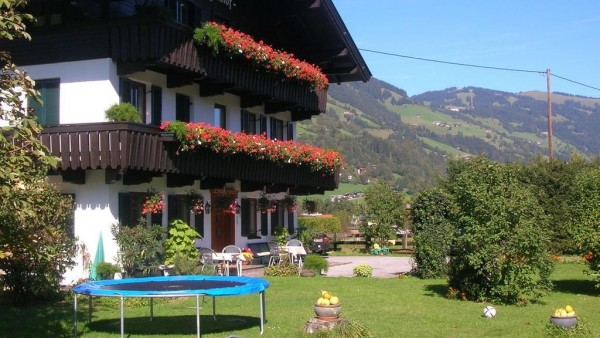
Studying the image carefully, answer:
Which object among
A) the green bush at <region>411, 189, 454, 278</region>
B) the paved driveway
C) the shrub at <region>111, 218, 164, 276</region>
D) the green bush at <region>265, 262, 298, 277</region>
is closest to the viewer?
the shrub at <region>111, 218, 164, 276</region>

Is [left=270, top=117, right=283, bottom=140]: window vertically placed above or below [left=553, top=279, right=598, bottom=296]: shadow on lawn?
above

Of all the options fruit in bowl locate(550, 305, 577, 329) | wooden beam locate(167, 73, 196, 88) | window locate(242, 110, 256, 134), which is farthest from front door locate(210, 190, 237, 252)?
fruit in bowl locate(550, 305, 577, 329)

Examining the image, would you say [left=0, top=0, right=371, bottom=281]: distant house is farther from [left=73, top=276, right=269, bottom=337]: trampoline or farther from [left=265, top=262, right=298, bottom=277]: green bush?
[left=73, top=276, right=269, bottom=337]: trampoline

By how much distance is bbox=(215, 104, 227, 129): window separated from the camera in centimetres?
2553

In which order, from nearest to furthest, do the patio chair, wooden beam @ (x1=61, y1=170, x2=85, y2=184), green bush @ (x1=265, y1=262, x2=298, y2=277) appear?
wooden beam @ (x1=61, y1=170, x2=85, y2=184), the patio chair, green bush @ (x1=265, y1=262, x2=298, y2=277)

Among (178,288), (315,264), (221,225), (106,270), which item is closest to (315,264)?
(315,264)

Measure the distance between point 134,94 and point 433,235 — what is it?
9.02 meters

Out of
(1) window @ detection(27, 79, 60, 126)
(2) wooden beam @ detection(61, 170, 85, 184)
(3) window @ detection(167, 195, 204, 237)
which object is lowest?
(3) window @ detection(167, 195, 204, 237)

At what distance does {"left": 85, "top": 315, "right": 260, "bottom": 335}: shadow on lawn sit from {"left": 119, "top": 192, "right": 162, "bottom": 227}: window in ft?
19.7

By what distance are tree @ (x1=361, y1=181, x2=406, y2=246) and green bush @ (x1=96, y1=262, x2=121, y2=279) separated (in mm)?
23857

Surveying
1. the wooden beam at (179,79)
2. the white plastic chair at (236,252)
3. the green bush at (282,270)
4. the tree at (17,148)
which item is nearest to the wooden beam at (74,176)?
the wooden beam at (179,79)

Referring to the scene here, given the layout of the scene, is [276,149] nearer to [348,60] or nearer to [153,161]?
[153,161]

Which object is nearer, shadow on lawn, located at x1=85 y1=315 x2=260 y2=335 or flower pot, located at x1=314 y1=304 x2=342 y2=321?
flower pot, located at x1=314 y1=304 x2=342 y2=321

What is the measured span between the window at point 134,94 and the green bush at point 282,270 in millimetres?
6066
